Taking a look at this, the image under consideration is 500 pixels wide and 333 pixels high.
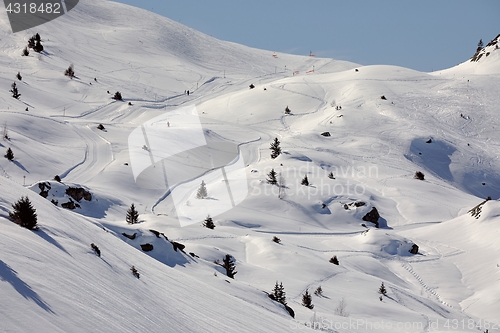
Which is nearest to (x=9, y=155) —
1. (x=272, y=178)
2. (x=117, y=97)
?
(x=272, y=178)

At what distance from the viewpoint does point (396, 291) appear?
19.4 metres

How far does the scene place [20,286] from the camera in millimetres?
5246

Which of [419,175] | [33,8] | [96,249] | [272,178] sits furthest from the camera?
[33,8]

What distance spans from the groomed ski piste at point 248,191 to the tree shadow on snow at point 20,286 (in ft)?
0.07

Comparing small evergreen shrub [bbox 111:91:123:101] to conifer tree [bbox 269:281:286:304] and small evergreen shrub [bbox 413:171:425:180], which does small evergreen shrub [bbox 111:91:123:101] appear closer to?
small evergreen shrub [bbox 413:171:425:180]

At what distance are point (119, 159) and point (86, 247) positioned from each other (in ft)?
83.6

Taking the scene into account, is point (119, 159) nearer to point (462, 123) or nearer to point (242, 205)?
point (242, 205)

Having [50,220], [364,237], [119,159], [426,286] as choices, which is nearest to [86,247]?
[50,220]

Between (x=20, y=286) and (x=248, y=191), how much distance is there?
2728 centimetres

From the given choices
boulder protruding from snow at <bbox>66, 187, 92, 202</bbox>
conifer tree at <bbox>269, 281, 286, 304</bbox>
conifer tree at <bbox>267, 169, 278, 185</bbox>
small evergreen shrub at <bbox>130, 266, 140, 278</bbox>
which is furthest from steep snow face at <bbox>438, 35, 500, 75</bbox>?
small evergreen shrub at <bbox>130, 266, 140, 278</bbox>

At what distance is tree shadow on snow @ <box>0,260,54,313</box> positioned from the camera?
5.11 metres

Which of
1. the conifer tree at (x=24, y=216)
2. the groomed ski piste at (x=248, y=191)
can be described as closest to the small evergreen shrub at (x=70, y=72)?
the groomed ski piste at (x=248, y=191)

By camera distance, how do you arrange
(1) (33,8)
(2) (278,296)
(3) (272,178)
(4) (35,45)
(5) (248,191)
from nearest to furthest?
(2) (278,296), (5) (248,191), (3) (272,178), (4) (35,45), (1) (33,8)

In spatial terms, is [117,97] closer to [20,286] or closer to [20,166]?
[20,166]
